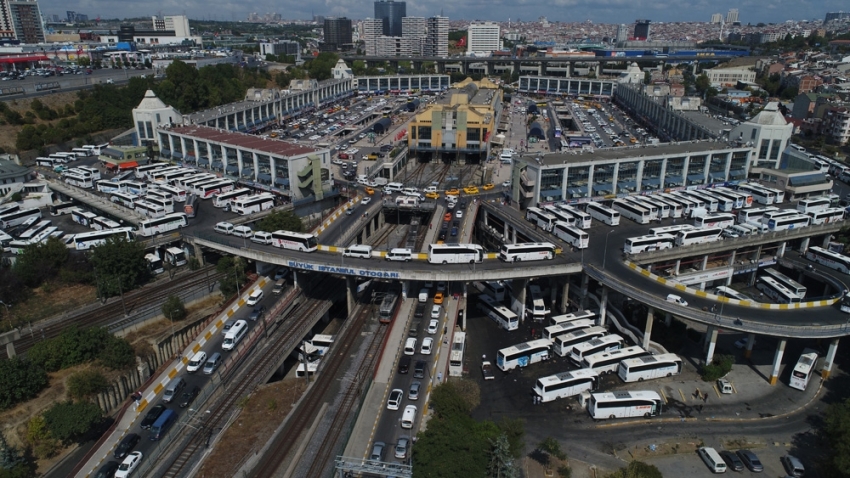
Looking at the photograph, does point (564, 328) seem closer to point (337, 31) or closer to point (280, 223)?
point (280, 223)

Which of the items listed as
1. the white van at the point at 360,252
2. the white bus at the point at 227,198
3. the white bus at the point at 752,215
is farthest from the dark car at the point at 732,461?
the white bus at the point at 227,198

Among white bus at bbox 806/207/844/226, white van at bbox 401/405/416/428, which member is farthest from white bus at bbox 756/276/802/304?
white van at bbox 401/405/416/428

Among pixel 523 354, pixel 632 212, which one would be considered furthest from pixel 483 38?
pixel 523 354

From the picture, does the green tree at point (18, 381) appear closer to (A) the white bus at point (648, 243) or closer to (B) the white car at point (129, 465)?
(B) the white car at point (129, 465)

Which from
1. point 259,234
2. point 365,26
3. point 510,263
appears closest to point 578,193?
point 510,263

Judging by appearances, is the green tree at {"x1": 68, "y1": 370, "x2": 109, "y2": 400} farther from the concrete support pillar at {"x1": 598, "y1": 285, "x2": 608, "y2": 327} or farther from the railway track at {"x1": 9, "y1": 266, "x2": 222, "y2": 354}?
the concrete support pillar at {"x1": 598, "y1": 285, "x2": 608, "y2": 327}

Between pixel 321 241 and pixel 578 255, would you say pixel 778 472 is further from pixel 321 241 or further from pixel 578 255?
pixel 321 241
